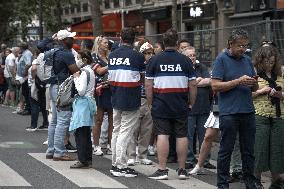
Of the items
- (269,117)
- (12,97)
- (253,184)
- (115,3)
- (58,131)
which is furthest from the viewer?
(115,3)

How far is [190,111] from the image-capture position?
37.3 feet

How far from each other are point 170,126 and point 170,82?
618 mm

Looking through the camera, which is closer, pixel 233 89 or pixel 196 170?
pixel 233 89

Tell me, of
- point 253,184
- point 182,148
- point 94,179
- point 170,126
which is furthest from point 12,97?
point 253,184

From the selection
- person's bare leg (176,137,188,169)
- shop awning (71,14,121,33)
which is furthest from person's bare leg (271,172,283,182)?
shop awning (71,14,121,33)

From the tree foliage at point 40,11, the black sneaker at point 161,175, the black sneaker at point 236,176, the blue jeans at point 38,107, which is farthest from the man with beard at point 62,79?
the tree foliage at point 40,11

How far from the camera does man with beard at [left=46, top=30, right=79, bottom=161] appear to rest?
1170 centimetres

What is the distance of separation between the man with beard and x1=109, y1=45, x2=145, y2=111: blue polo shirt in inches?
40.3

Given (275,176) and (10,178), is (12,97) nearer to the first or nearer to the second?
(10,178)

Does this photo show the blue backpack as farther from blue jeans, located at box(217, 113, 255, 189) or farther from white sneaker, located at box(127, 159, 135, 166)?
blue jeans, located at box(217, 113, 255, 189)

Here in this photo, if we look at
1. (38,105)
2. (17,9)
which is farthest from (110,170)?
(17,9)

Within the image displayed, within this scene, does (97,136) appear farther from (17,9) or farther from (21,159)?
(17,9)

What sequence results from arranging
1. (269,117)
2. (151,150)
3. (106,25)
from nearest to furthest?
1. (269,117)
2. (151,150)
3. (106,25)

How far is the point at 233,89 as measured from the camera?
9094 millimetres
